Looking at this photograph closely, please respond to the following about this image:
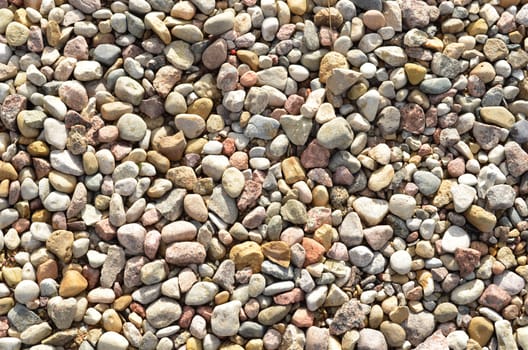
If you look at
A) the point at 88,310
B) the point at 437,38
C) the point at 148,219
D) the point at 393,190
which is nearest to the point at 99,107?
the point at 148,219

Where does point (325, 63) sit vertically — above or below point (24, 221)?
above

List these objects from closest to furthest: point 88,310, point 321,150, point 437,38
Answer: point 88,310 → point 321,150 → point 437,38

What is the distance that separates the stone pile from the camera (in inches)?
64.8

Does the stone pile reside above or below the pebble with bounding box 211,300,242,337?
above

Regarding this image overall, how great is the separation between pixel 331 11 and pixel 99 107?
764 millimetres

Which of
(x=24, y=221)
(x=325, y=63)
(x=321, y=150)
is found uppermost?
(x=325, y=63)

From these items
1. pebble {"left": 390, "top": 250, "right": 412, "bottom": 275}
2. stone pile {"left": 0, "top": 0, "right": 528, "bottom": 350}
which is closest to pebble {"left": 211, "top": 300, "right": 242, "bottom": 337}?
stone pile {"left": 0, "top": 0, "right": 528, "bottom": 350}

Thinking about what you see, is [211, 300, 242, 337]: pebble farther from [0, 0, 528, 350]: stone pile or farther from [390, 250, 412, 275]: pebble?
[390, 250, 412, 275]: pebble

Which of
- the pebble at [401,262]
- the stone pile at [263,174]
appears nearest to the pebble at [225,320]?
the stone pile at [263,174]

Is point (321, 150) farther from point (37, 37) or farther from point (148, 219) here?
point (37, 37)

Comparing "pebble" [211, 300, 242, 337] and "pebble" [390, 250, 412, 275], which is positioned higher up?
"pebble" [390, 250, 412, 275]

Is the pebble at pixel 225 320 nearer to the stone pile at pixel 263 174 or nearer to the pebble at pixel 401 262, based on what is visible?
the stone pile at pixel 263 174

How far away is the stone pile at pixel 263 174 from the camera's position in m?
1.65

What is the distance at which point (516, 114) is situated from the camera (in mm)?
1854
